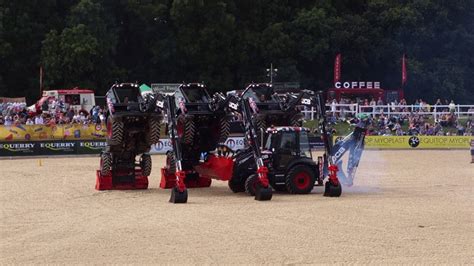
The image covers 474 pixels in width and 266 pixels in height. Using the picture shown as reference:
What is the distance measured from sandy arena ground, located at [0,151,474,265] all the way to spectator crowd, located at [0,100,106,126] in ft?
53.7

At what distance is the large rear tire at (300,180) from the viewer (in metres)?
26.3

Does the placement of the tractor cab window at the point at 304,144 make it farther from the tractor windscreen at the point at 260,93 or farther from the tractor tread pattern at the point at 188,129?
the tractor tread pattern at the point at 188,129

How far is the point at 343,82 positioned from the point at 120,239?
53278 millimetres

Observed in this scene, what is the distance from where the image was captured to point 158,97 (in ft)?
89.6

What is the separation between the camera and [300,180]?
87.1 ft

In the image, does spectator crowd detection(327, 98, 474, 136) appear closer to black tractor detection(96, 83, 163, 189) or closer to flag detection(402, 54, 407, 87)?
flag detection(402, 54, 407, 87)

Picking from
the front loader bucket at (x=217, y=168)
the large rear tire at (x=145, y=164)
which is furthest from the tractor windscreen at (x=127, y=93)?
Answer: the front loader bucket at (x=217, y=168)

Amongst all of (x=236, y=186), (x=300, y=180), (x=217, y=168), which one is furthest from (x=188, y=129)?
(x=300, y=180)

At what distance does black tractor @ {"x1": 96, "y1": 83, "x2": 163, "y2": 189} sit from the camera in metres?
27.5

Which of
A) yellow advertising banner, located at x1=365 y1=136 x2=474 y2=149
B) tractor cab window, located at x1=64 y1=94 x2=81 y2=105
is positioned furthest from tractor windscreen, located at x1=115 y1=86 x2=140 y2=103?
tractor cab window, located at x1=64 y1=94 x2=81 y2=105

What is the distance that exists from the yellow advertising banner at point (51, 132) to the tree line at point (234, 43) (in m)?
15.3

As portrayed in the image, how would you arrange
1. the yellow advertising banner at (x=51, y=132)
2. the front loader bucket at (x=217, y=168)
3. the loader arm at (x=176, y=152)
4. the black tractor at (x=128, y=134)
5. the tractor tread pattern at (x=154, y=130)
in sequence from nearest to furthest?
the loader arm at (x=176, y=152) → the front loader bucket at (x=217, y=168) → the black tractor at (x=128, y=134) → the tractor tread pattern at (x=154, y=130) → the yellow advertising banner at (x=51, y=132)

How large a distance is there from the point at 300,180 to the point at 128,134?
5394 mm

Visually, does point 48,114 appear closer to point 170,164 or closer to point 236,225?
point 170,164
